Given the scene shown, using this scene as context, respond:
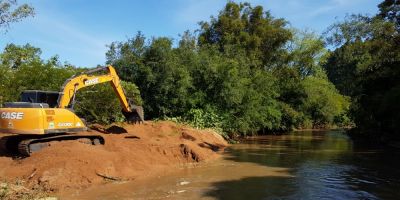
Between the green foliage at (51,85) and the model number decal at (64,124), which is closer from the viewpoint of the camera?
the model number decal at (64,124)

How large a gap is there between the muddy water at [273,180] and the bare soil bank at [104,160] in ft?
2.51

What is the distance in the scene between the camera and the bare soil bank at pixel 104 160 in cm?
1340

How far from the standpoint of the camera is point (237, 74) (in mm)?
33062

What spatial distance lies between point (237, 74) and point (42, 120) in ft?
67.0

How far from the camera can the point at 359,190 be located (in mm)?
13500

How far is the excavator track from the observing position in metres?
14.8

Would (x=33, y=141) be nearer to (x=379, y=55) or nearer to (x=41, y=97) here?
(x=41, y=97)

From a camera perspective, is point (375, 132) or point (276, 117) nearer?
point (375, 132)

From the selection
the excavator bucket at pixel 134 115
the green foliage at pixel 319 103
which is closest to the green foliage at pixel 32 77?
the excavator bucket at pixel 134 115

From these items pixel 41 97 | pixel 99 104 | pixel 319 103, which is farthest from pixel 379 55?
pixel 319 103

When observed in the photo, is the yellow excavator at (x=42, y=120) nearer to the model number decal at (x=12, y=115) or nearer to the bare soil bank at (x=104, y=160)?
the model number decal at (x=12, y=115)

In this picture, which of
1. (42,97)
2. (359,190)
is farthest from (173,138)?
(359,190)

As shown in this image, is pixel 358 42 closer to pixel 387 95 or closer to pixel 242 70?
pixel 387 95

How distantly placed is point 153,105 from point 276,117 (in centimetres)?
1286
